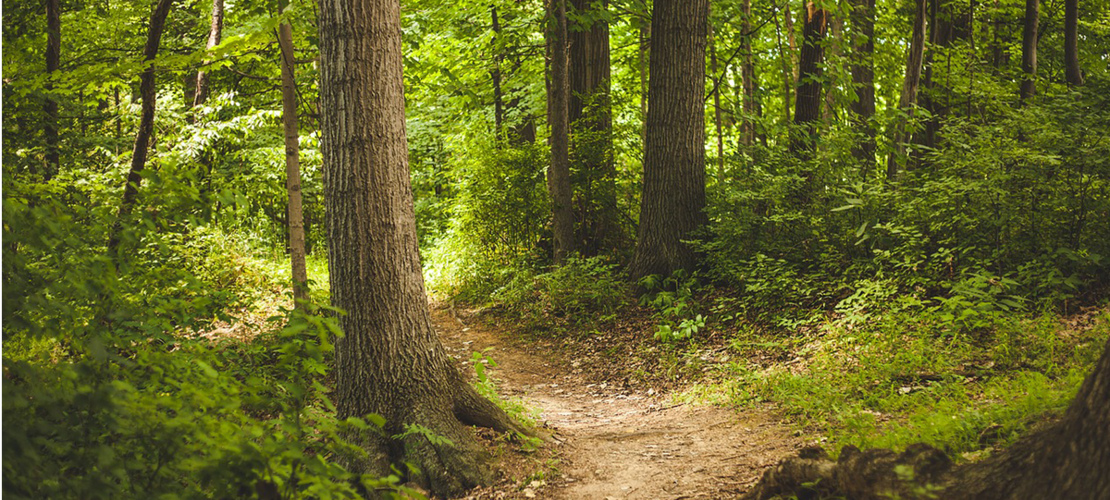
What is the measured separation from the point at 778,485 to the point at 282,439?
2665 millimetres

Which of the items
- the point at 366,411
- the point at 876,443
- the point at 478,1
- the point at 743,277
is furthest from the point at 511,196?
the point at 876,443

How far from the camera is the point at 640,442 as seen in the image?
5.60 m

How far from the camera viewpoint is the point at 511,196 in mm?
12562

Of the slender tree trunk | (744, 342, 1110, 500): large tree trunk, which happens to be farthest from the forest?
the slender tree trunk

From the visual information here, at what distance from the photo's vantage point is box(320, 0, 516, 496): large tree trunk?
180 inches

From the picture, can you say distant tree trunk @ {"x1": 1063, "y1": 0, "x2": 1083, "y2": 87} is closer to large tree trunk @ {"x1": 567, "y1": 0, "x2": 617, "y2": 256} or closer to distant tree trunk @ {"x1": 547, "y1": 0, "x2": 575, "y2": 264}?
large tree trunk @ {"x1": 567, "y1": 0, "x2": 617, "y2": 256}

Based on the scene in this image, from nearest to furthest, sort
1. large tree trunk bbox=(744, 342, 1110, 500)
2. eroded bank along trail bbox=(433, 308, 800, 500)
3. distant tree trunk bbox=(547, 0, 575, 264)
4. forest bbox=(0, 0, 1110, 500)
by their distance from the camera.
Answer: large tree trunk bbox=(744, 342, 1110, 500)
forest bbox=(0, 0, 1110, 500)
eroded bank along trail bbox=(433, 308, 800, 500)
distant tree trunk bbox=(547, 0, 575, 264)

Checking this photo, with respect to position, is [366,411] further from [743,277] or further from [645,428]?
[743,277]

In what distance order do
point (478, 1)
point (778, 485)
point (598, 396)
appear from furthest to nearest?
1. point (478, 1)
2. point (598, 396)
3. point (778, 485)

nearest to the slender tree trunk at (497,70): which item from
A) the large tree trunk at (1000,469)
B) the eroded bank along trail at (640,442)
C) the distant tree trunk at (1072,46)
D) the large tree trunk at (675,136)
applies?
the large tree trunk at (675,136)

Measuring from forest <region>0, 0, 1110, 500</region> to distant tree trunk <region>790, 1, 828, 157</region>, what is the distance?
9 cm

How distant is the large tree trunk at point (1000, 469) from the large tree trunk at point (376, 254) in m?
2.36

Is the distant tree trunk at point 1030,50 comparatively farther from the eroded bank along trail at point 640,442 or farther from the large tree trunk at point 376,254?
the large tree trunk at point 376,254

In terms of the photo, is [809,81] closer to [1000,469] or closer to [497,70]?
[497,70]
